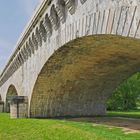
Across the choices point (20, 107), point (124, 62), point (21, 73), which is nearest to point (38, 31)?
point (124, 62)

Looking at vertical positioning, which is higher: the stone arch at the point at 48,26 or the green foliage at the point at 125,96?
the stone arch at the point at 48,26

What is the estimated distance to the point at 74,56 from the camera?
16062mm

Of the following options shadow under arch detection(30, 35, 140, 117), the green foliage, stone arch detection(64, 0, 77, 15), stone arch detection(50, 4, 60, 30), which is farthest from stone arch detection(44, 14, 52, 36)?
the green foliage

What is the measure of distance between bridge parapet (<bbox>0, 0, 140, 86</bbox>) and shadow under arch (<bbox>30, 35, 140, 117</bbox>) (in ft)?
1.96

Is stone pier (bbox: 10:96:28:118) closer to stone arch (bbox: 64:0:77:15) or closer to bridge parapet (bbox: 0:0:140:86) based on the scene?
bridge parapet (bbox: 0:0:140:86)

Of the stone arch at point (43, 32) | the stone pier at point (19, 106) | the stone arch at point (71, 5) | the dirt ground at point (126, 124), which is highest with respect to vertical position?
the stone arch at point (43, 32)

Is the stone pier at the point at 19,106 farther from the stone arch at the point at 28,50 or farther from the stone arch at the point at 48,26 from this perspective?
the stone arch at the point at 48,26

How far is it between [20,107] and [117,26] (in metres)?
13.8

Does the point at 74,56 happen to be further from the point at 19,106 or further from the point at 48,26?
the point at 19,106

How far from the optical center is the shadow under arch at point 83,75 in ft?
46.6

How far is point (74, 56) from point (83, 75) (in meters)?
4.09

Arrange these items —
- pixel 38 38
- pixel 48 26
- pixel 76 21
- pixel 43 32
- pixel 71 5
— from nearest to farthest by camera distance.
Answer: pixel 76 21 → pixel 71 5 → pixel 48 26 → pixel 43 32 → pixel 38 38

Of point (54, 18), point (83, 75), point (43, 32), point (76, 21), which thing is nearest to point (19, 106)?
point (83, 75)

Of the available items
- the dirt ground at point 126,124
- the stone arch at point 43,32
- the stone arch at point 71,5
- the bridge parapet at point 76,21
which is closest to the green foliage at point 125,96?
the dirt ground at point 126,124
